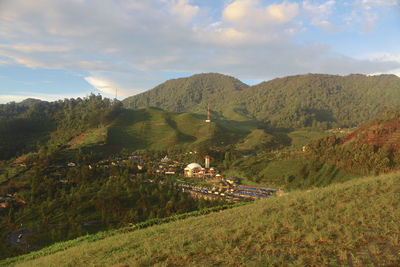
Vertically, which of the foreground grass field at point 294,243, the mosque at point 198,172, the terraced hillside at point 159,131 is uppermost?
the terraced hillside at point 159,131

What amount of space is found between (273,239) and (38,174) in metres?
36.8

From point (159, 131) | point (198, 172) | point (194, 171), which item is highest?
point (159, 131)

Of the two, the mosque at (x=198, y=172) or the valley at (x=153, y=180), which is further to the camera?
the mosque at (x=198, y=172)

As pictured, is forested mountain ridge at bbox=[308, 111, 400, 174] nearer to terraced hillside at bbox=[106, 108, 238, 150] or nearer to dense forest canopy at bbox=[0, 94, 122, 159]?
terraced hillside at bbox=[106, 108, 238, 150]

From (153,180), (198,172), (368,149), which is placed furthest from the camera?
(198,172)

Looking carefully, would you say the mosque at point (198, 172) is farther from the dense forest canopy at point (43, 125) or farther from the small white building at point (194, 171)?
the dense forest canopy at point (43, 125)

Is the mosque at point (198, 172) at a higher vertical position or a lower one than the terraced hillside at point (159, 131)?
lower

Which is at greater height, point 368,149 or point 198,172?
point 368,149

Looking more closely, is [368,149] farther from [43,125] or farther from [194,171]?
[43,125]

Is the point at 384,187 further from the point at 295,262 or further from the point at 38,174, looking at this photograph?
the point at 38,174

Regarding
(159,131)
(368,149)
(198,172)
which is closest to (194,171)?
(198,172)

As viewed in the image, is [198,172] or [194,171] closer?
[198,172]

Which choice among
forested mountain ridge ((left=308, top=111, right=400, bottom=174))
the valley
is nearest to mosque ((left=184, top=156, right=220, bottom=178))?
the valley

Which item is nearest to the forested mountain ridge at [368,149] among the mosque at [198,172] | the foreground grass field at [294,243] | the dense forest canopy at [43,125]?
the mosque at [198,172]
